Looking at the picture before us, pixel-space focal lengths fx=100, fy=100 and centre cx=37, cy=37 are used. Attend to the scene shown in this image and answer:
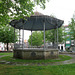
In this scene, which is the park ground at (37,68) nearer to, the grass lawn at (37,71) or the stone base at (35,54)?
the grass lawn at (37,71)

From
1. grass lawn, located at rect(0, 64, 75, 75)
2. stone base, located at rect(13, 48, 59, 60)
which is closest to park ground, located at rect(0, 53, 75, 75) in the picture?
grass lawn, located at rect(0, 64, 75, 75)

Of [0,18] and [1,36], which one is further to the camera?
[1,36]

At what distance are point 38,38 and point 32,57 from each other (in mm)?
34959

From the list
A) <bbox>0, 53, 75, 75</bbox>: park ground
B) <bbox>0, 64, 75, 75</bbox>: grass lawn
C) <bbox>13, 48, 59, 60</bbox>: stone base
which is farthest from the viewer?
<bbox>13, 48, 59, 60</bbox>: stone base

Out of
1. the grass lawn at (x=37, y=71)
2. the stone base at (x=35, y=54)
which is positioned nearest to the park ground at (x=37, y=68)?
the grass lawn at (x=37, y=71)

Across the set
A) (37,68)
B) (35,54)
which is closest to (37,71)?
(37,68)

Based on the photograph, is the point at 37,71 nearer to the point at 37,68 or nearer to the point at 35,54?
the point at 37,68

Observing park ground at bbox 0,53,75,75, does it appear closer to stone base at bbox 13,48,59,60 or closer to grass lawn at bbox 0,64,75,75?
grass lawn at bbox 0,64,75,75

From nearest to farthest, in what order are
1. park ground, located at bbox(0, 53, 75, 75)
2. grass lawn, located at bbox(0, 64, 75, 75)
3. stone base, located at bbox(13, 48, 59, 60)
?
grass lawn, located at bbox(0, 64, 75, 75)
park ground, located at bbox(0, 53, 75, 75)
stone base, located at bbox(13, 48, 59, 60)

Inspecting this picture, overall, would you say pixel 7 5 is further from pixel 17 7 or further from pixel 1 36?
pixel 1 36

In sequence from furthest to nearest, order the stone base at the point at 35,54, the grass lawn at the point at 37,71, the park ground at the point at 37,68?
the stone base at the point at 35,54
the park ground at the point at 37,68
the grass lawn at the point at 37,71

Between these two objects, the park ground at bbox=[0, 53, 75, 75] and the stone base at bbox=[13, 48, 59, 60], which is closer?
the park ground at bbox=[0, 53, 75, 75]

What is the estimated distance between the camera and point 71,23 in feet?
91.9

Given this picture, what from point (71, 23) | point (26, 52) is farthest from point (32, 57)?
point (71, 23)
